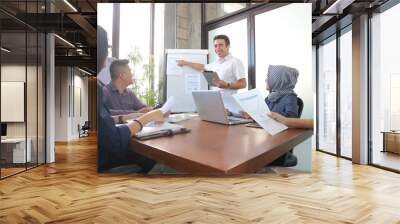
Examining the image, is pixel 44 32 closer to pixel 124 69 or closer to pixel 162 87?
pixel 124 69

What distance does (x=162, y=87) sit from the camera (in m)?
5.85

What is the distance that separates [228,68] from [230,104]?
582 mm

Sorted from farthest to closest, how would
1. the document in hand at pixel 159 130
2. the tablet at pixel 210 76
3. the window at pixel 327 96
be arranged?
the window at pixel 327 96 < the tablet at pixel 210 76 < the document in hand at pixel 159 130

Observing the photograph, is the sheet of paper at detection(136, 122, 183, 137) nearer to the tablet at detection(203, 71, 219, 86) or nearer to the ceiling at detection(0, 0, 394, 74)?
the tablet at detection(203, 71, 219, 86)

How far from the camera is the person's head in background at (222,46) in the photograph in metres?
5.88

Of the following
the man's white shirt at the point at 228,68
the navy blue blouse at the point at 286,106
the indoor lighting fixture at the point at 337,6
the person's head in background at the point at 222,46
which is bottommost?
the navy blue blouse at the point at 286,106

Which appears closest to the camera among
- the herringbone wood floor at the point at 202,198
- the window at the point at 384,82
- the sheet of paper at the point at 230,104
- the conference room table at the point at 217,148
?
the herringbone wood floor at the point at 202,198

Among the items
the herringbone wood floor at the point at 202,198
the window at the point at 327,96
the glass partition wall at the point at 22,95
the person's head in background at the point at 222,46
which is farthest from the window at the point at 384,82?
the glass partition wall at the point at 22,95

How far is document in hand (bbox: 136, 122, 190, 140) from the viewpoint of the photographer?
561 centimetres

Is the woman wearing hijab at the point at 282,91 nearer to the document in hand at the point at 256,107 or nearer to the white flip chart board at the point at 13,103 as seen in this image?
the document in hand at the point at 256,107

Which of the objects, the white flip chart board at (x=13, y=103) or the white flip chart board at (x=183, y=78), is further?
Answer: the white flip chart board at (x=13, y=103)

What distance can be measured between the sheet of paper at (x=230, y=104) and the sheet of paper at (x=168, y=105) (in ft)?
2.60

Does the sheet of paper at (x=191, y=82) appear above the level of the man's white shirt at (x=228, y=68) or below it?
below

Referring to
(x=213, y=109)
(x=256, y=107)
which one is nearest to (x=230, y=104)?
(x=213, y=109)
